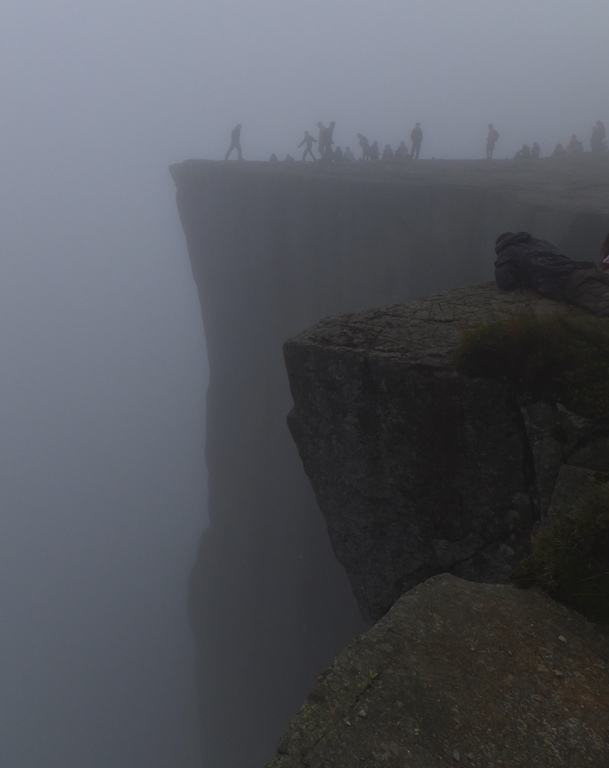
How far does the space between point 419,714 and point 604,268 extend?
6.38 metres

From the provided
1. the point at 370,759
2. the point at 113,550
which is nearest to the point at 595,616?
the point at 370,759

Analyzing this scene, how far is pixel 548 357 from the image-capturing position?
5.68m

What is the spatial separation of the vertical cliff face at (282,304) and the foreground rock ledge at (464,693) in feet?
26.5

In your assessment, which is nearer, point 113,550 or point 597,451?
point 597,451

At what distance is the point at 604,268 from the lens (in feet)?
24.6

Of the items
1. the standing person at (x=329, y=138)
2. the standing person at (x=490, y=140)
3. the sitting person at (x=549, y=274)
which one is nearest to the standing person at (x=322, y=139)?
the standing person at (x=329, y=138)

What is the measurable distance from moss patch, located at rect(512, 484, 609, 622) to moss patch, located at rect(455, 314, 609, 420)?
167 centimetres

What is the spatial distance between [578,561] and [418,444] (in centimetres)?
286

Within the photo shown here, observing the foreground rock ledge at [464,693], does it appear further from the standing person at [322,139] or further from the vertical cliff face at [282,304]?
the standing person at [322,139]

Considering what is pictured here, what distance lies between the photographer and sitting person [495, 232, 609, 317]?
6.55 meters

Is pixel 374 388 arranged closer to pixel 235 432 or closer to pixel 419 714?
pixel 419 714

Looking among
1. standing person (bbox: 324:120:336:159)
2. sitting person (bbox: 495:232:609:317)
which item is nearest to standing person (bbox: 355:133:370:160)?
standing person (bbox: 324:120:336:159)

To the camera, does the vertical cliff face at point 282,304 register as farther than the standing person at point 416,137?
No

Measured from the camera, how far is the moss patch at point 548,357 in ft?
17.8
